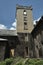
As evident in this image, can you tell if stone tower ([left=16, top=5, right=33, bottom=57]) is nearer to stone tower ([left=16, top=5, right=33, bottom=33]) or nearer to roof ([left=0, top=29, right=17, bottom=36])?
stone tower ([left=16, top=5, right=33, bottom=33])

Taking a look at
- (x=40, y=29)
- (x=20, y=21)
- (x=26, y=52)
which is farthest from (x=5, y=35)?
(x=40, y=29)

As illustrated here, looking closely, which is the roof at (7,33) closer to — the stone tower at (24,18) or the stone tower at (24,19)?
the stone tower at (24,19)

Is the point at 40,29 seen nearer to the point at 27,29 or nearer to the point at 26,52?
the point at 26,52

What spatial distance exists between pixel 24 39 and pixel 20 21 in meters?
7.57

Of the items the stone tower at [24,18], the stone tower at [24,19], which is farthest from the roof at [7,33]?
the stone tower at [24,18]

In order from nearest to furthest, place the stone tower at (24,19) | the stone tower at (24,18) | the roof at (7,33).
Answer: the roof at (7,33) → the stone tower at (24,19) → the stone tower at (24,18)

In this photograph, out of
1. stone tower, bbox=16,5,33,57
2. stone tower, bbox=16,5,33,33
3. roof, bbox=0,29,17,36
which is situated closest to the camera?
roof, bbox=0,29,17,36

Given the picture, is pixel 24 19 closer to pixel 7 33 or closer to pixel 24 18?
pixel 24 18

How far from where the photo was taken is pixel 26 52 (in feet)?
118

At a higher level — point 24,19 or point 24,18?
point 24,18

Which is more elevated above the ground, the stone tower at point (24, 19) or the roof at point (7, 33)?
the stone tower at point (24, 19)

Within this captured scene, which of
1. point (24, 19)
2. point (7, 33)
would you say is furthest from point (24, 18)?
point (7, 33)

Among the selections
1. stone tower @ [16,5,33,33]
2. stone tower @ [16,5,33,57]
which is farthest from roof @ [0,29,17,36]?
stone tower @ [16,5,33,33]

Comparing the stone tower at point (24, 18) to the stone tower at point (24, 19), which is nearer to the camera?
the stone tower at point (24, 19)
